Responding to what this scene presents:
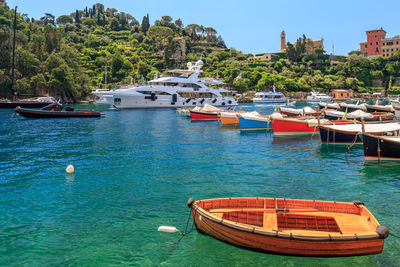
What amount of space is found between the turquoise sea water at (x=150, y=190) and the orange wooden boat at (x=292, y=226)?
27.2 inches

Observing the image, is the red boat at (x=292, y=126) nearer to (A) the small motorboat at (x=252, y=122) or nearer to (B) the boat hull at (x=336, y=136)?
(B) the boat hull at (x=336, y=136)

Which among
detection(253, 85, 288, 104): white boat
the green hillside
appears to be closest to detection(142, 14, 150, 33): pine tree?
the green hillside

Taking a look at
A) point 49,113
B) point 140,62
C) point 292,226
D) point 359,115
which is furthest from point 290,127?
point 140,62

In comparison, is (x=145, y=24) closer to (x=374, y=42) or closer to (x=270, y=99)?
(x=270, y=99)

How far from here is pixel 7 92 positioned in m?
77.4

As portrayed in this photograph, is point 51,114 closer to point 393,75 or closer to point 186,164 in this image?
point 186,164

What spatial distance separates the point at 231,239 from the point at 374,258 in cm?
397

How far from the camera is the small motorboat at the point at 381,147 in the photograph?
18.0 metres

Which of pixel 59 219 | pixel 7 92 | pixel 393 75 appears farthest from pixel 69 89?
pixel 393 75

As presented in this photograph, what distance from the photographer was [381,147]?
59.9 feet

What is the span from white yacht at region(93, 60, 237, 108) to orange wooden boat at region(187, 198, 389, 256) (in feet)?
205

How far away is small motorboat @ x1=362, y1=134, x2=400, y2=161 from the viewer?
59.0 ft

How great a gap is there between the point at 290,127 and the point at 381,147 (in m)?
12.3

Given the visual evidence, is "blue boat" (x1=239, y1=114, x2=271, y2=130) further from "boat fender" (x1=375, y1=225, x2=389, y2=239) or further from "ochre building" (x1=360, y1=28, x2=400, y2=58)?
"ochre building" (x1=360, y1=28, x2=400, y2=58)
